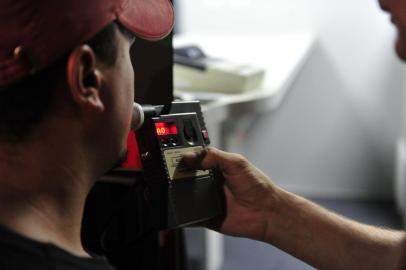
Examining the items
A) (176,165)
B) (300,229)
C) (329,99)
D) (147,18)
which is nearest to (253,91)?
(300,229)

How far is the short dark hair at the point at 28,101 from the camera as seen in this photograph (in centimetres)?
58

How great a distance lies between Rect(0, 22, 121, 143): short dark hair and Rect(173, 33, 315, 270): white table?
65 centimetres

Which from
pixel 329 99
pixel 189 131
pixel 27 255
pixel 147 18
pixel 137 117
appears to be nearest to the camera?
pixel 27 255

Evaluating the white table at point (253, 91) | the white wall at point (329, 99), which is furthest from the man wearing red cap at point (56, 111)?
the white wall at point (329, 99)

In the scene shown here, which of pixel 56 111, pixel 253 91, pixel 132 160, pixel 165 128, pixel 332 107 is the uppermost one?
pixel 56 111

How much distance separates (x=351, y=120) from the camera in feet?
9.07

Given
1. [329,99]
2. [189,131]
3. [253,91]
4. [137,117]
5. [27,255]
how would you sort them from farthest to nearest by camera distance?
[329,99], [253,91], [189,131], [137,117], [27,255]

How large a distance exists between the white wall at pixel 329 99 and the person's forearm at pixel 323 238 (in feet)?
5.73

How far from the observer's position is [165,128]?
843mm

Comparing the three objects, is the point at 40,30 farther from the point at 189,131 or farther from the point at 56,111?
the point at 189,131

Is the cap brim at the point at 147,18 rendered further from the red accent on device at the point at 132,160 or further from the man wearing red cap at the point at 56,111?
the red accent on device at the point at 132,160

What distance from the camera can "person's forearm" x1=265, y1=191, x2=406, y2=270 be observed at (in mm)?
952

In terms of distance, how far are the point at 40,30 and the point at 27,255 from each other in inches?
9.0

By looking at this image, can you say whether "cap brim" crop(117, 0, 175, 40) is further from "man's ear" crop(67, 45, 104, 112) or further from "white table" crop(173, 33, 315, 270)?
"white table" crop(173, 33, 315, 270)
